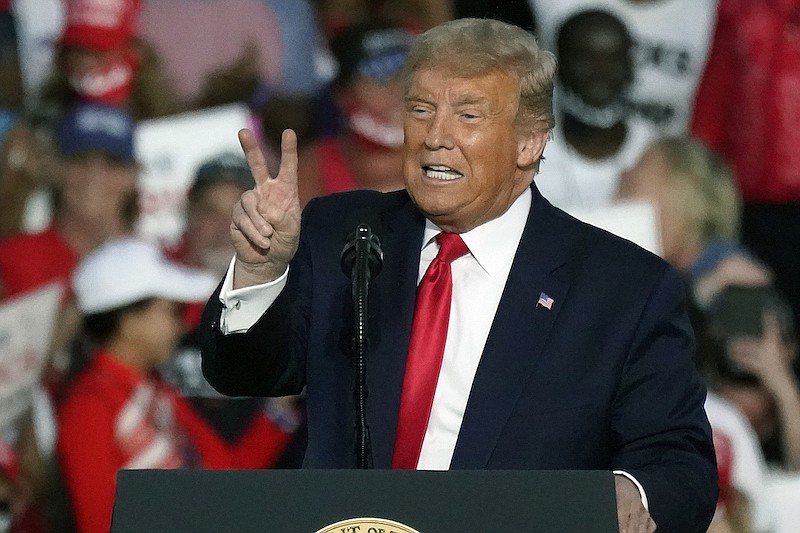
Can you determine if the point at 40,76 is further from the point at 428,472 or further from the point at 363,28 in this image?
the point at 428,472

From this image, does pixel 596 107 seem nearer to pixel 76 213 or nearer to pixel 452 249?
pixel 76 213

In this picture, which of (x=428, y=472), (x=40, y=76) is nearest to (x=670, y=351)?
(x=428, y=472)

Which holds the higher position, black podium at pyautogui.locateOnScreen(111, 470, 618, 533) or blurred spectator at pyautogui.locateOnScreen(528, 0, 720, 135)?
black podium at pyautogui.locateOnScreen(111, 470, 618, 533)

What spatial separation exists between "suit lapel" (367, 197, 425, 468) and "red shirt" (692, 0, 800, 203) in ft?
8.03

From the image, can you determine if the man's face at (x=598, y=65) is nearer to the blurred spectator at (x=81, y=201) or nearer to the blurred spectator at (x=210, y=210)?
the blurred spectator at (x=210, y=210)

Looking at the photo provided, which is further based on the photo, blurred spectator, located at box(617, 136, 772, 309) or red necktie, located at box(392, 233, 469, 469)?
blurred spectator, located at box(617, 136, 772, 309)

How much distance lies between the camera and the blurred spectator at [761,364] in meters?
4.46

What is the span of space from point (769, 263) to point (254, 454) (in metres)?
1.86

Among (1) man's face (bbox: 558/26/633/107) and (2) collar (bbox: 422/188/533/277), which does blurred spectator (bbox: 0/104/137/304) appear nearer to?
(1) man's face (bbox: 558/26/633/107)

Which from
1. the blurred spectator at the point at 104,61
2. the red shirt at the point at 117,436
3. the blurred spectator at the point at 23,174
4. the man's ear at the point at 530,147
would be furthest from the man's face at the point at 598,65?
the man's ear at the point at 530,147

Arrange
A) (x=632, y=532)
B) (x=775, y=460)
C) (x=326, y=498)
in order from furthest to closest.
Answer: (x=775, y=460), (x=632, y=532), (x=326, y=498)

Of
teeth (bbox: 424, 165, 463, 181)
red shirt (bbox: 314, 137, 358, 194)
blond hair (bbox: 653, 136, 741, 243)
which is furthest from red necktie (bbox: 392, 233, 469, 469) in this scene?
blond hair (bbox: 653, 136, 741, 243)

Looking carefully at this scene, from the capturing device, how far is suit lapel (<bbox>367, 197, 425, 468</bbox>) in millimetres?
2133

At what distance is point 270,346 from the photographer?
7.02 feet
